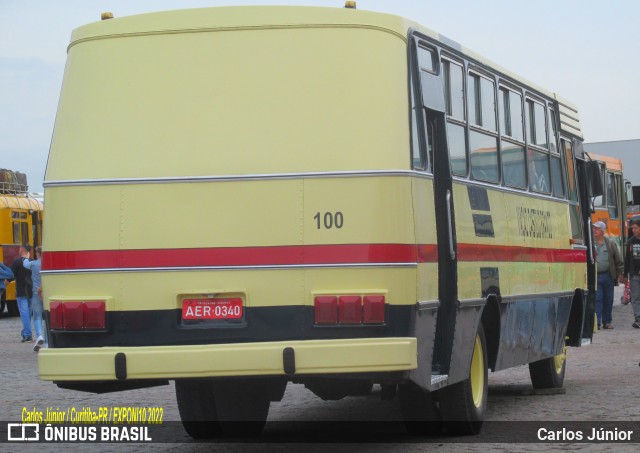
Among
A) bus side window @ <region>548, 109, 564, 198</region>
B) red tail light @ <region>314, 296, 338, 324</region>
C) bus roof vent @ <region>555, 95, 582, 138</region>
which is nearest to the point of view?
red tail light @ <region>314, 296, 338, 324</region>

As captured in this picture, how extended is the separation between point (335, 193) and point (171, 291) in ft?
4.13

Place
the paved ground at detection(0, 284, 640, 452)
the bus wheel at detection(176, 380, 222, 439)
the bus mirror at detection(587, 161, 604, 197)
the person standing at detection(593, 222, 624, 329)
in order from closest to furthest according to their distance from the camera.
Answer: the paved ground at detection(0, 284, 640, 452)
the bus wheel at detection(176, 380, 222, 439)
the bus mirror at detection(587, 161, 604, 197)
the person standing at detection(593, 222, 624, 329)

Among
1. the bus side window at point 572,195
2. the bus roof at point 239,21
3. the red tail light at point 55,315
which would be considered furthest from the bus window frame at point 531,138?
the red tail light at point 55,315

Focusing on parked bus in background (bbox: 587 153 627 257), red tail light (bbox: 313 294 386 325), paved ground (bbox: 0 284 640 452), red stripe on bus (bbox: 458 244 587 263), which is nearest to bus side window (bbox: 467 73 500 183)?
red stripe on bus (bbox: 458 244 587 263)

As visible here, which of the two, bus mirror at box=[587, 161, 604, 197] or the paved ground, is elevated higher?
bus mirror at box=[587, 161, 604, 197]

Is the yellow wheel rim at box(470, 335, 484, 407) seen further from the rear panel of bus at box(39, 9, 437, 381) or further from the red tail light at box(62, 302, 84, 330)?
the red tail light at box(62, 302, 84, 330)

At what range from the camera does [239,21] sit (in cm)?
1016

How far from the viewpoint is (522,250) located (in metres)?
13.5

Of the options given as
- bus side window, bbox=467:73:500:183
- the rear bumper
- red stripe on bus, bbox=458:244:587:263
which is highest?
bus side window, bbox=467:73:500:183

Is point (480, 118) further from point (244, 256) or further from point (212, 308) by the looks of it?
point (212, 308)

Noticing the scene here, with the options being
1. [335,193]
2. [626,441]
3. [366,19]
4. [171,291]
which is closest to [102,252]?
[171,291]

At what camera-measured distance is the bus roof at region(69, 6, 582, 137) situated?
10.1m

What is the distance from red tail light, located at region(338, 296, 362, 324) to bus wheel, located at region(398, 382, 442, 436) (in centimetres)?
172

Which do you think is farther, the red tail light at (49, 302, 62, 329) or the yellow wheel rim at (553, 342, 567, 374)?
the yellow wheel rim at (553, 342, 567, 374)
